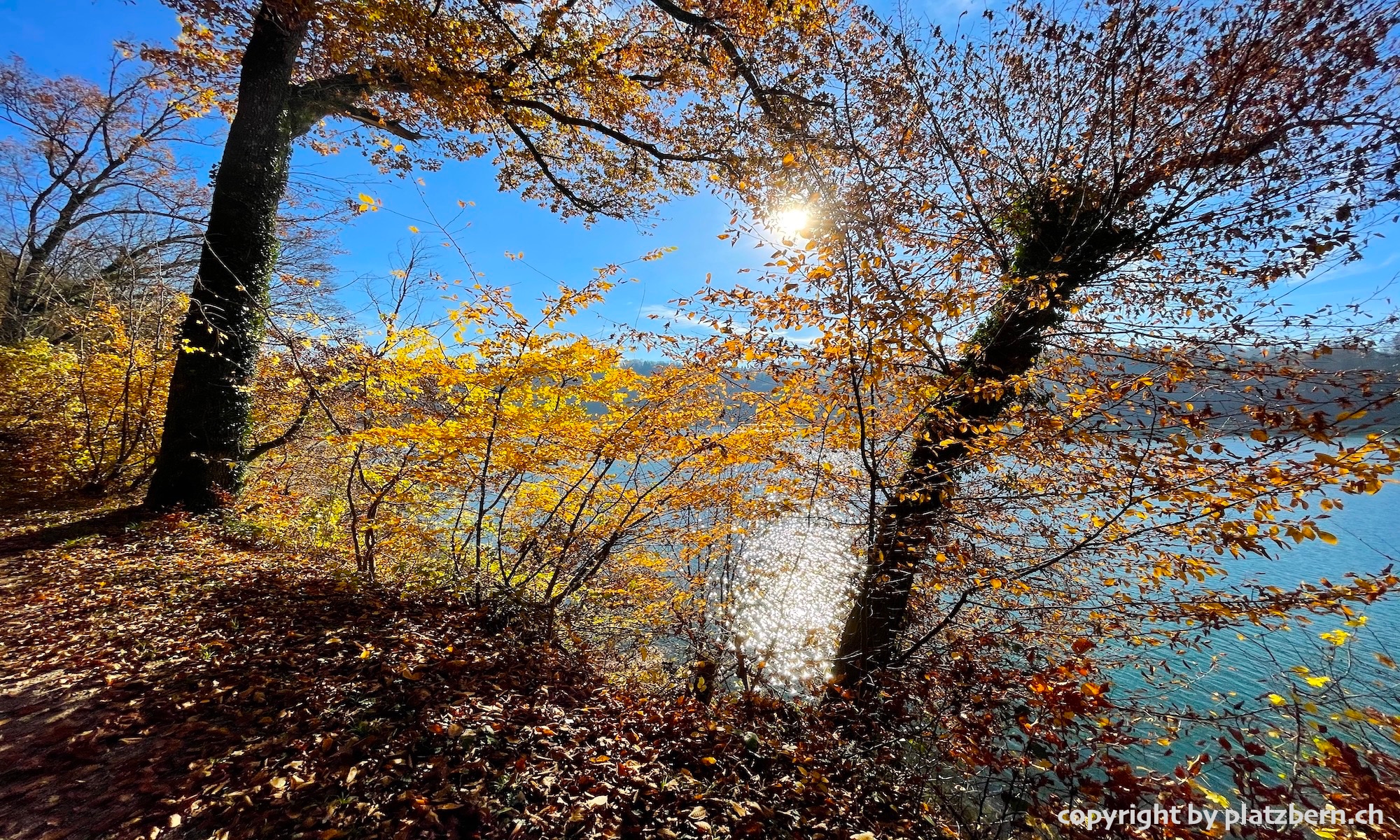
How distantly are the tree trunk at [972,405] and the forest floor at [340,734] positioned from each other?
1428mm

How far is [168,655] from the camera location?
3.65 meters

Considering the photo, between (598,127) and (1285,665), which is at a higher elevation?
(598,127)

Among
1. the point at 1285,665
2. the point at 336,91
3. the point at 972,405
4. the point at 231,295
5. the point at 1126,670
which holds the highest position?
the point at 336,91

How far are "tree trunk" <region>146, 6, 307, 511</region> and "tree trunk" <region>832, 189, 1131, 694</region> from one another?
8785mm

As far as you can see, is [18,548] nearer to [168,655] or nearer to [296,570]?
[296,570]

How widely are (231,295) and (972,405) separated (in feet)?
32.6

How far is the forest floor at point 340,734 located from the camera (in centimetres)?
256

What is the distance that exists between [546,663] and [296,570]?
131 inches

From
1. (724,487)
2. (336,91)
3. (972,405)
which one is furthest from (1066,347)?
(336,91)

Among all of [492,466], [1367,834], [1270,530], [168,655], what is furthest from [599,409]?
[1367,834]

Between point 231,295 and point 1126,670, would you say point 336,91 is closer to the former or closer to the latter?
point 231,295

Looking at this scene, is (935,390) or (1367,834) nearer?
(1367,834)

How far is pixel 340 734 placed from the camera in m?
3.07

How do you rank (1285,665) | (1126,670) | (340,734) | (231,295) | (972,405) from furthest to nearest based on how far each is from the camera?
1. (1126,670)
2. (1285,665)
3. (231,295)
4. (972,405)
5. (340,734)
